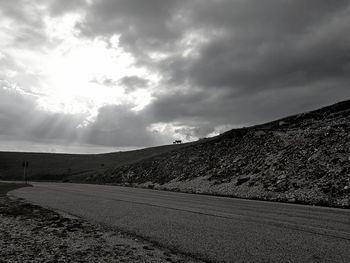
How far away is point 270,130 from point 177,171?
41.3 ft

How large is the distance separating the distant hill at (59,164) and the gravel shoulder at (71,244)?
172 ft

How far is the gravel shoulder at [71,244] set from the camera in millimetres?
7773

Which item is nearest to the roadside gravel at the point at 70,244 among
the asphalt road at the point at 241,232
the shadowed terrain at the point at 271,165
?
the asphalt road at the point at 241,232

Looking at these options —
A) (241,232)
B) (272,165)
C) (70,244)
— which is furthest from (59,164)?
(241,232)

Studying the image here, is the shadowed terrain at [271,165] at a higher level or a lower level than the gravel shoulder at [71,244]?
higher

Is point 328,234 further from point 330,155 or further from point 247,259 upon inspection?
point 330,155

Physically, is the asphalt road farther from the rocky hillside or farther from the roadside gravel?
the rocky hillside

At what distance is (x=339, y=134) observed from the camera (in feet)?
96.7

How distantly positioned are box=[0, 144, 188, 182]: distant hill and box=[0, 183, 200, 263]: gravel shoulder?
52412 mm

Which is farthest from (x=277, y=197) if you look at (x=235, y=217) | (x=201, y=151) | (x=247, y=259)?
(x=201, y=151)

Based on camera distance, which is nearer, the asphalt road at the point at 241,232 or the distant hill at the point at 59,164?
the asphalt road at the point at 241,232

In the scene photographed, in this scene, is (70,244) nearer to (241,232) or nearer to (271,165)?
(241,232)

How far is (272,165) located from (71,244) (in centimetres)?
2405

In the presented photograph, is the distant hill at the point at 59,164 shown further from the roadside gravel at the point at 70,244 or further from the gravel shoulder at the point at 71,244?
the gravel shoulder at the point at 71,244
